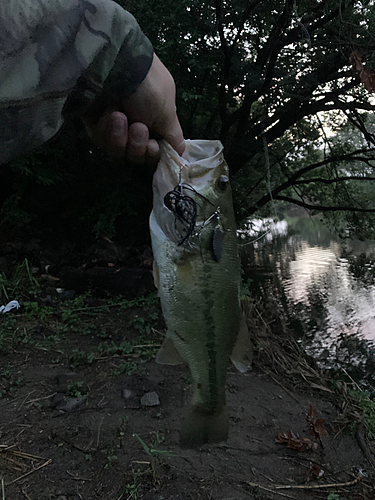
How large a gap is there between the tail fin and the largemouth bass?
16cm

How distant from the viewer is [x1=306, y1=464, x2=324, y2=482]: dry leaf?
10.2 feet

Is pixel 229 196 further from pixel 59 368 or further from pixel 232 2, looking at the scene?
pixel 232 2

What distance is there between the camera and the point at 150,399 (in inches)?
141

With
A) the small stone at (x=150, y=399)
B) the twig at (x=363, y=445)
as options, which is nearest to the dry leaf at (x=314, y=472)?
the twig at (x=363, y=445)

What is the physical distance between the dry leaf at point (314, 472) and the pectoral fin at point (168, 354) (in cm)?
198

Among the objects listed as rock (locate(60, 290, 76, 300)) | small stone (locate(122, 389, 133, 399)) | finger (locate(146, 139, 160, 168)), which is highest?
finger (locate(146, 139, 160, 168))

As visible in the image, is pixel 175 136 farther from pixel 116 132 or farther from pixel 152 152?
pixel 116 132

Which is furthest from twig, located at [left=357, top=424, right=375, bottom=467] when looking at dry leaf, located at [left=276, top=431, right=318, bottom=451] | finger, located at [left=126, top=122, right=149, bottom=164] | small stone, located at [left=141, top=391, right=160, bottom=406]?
finger, located at [left=126, top=122, right=149, bottom=164]

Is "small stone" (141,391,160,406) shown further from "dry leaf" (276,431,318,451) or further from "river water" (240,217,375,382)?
"river water" (240,217,375,382)

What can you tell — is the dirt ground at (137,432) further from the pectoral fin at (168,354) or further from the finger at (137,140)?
the finger at (137,140)

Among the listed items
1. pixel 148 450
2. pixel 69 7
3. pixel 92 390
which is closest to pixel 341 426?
pixel 148 450

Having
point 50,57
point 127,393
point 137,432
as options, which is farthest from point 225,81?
point 50,57

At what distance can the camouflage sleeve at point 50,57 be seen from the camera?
879mm

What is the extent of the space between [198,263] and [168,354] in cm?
54
